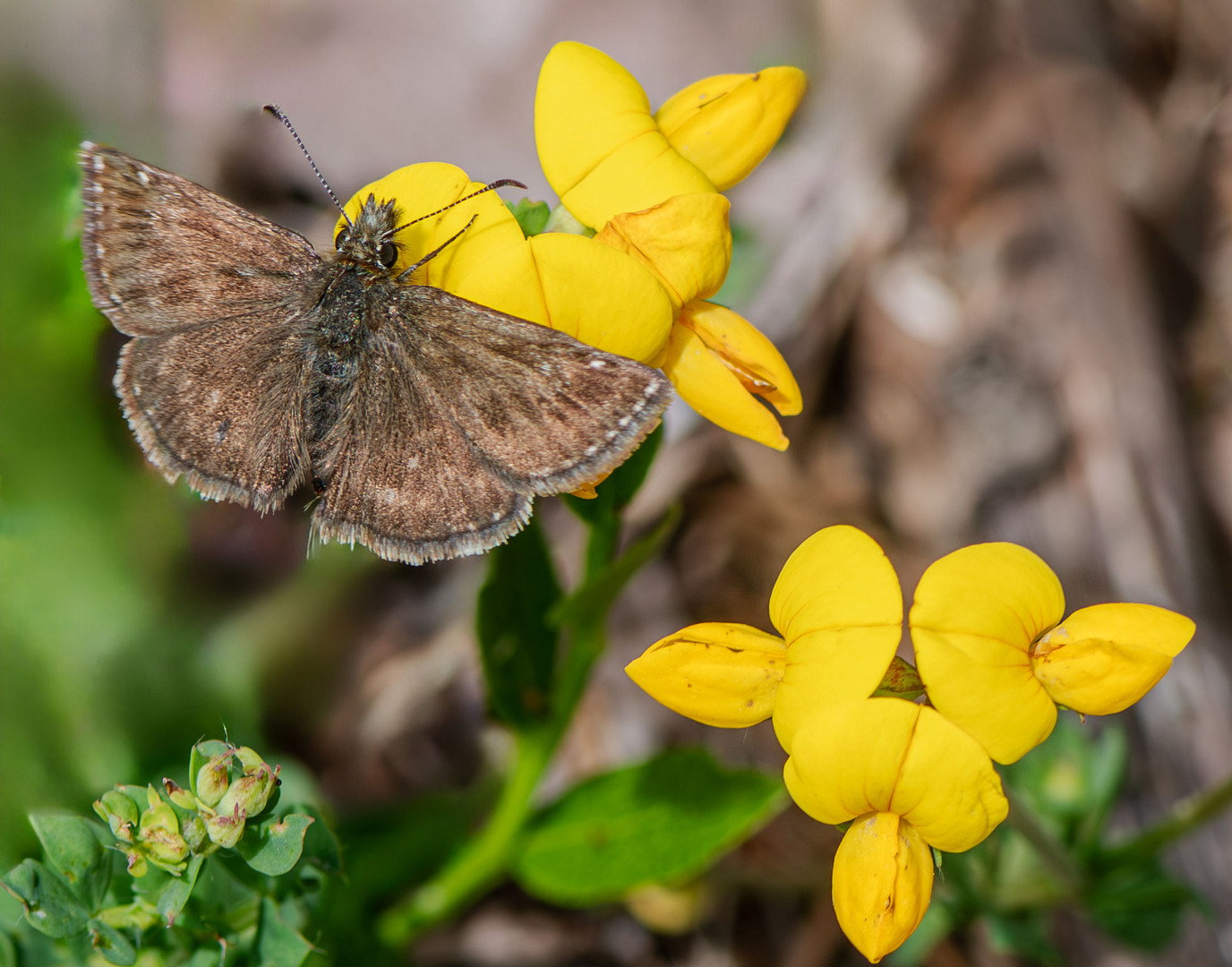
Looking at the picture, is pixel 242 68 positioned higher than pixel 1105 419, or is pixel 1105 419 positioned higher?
pixel 242 68

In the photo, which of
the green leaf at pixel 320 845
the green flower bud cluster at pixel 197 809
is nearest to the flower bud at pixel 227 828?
the green flower bud cluster at pixel 197 809

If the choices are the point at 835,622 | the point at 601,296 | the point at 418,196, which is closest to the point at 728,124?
the point at 601,296

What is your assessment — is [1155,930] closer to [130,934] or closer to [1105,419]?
[1105,419]

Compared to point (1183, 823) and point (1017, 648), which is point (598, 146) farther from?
point (1183, 823)

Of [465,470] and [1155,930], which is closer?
[465,470]

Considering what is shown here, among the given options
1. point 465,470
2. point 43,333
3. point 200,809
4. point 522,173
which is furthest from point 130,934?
point 522,173

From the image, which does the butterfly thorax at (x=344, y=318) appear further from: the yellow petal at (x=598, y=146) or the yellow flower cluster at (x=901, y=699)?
the yellow flower cluster at (x=901, y=699)
